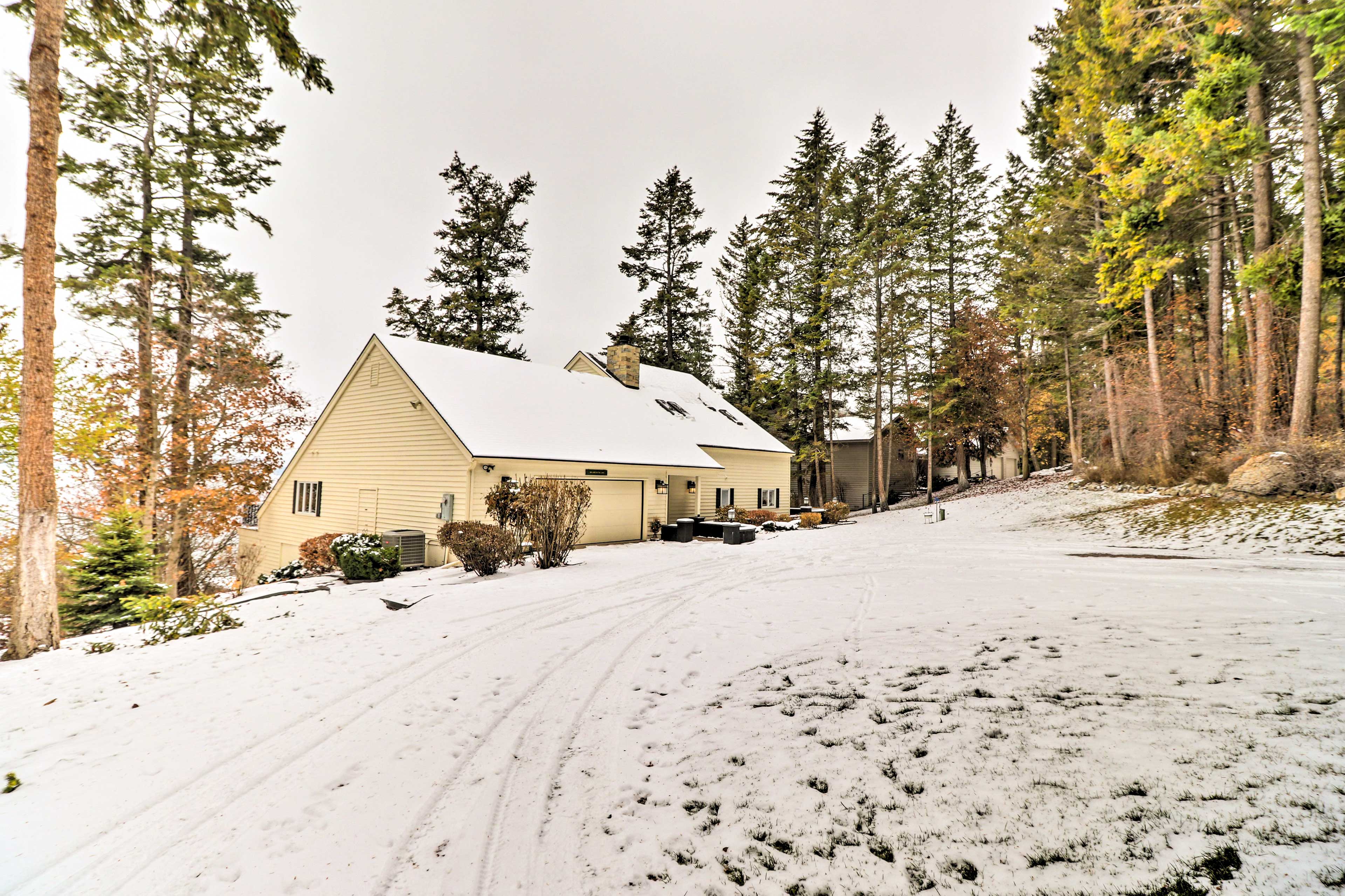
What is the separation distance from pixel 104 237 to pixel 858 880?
787 inches

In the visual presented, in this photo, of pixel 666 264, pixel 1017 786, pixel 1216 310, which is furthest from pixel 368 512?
pixel 1216 310

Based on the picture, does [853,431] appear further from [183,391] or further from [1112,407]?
[183,391]

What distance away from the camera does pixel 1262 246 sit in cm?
1091

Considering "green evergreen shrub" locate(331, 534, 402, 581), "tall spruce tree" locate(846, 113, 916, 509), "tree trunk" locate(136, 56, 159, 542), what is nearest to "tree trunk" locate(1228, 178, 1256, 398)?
"tall spruce tree" locate(846, 113, 916, 509)

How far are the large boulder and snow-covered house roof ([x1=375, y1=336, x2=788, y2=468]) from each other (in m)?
13.1

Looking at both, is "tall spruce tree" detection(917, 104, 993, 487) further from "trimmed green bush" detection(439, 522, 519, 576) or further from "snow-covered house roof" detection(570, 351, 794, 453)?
"trimmed green bush" detection(439, 522, 519, 576)

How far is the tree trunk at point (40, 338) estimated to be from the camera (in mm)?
5902

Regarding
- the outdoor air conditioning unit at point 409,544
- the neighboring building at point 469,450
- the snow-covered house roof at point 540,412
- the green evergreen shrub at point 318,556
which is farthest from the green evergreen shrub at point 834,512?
the green evergreen shrub at point 318,556

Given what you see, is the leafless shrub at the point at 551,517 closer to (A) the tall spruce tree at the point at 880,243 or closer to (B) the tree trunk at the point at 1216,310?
(B) the tree trunk at the point at 1216,310

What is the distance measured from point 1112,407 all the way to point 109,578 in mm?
25570

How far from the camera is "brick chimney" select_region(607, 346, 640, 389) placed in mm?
21266

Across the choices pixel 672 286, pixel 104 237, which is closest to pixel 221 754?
pixel 104 237

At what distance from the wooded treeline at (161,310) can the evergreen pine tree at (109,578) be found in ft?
10.4

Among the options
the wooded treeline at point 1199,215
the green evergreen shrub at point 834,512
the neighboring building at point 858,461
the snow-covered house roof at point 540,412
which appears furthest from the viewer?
the neighboring building at point 858,461
